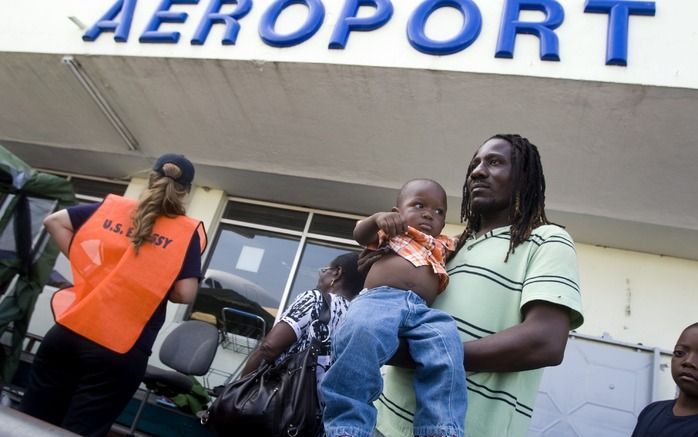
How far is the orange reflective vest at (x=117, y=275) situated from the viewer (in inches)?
83.1

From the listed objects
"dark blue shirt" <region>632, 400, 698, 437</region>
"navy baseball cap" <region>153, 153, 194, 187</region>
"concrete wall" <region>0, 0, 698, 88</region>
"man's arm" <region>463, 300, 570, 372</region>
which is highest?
"concrete wall" <region>0, 0, 698, 88</region>

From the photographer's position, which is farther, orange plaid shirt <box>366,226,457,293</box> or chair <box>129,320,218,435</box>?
chair <box>129,320,218,435</box>

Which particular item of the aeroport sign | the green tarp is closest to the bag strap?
the aeroport sign

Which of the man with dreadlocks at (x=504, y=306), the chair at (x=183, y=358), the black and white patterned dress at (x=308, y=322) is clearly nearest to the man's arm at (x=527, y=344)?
the man with dreadlocks at (x=504, y=306)

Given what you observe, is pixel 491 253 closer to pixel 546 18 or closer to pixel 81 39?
pixel 546 18

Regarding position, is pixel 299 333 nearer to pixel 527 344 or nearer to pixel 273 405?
pixel 273 405

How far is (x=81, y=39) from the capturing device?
4.68 meters

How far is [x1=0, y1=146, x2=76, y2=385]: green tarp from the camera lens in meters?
3.90

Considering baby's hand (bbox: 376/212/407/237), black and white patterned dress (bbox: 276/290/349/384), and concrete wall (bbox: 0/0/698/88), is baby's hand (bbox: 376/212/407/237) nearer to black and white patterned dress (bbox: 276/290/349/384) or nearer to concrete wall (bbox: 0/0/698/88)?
black and white patterned dress (bbox: 276/290/349/384)

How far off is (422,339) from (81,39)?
4986 mm

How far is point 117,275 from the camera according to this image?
2186 millimetres

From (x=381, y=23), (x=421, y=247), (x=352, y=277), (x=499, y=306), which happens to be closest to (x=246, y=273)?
(x=352, y=277)

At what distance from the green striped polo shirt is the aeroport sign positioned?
8.53ft

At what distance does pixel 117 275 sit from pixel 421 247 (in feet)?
4.91
